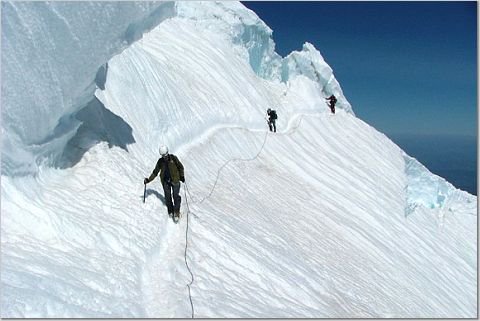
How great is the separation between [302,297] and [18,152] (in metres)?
6.07

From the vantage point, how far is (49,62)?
27.8 ft

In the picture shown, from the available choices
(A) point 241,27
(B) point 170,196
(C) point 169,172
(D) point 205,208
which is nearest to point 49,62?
(C) point 169,172

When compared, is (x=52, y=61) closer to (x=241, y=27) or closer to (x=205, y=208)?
(x=205, y=208)

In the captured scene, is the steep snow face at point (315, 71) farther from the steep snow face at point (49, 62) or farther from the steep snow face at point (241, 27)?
the steep snow face at point (49, 62)

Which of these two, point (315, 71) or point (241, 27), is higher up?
point (315, 71)

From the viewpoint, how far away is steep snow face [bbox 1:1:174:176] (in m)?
7.72

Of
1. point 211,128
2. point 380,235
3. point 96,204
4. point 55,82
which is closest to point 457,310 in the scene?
point 380,235

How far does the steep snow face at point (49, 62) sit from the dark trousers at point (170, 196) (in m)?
2.35

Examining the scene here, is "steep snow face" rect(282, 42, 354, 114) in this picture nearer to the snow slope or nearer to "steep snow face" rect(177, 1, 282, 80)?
"steep snow face" rect(177, 1, 282, 80)

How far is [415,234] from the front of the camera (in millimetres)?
21469

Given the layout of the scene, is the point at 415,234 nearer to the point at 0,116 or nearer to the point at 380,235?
the point at 380,235

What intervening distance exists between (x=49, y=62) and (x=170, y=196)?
356cm

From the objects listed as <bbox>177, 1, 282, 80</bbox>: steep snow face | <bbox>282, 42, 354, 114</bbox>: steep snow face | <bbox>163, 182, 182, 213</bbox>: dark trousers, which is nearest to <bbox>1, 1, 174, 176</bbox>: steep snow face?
<bbox>163, 182, 182, 213</bbox>: dark trousers

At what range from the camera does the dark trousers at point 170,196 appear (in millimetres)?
10154
